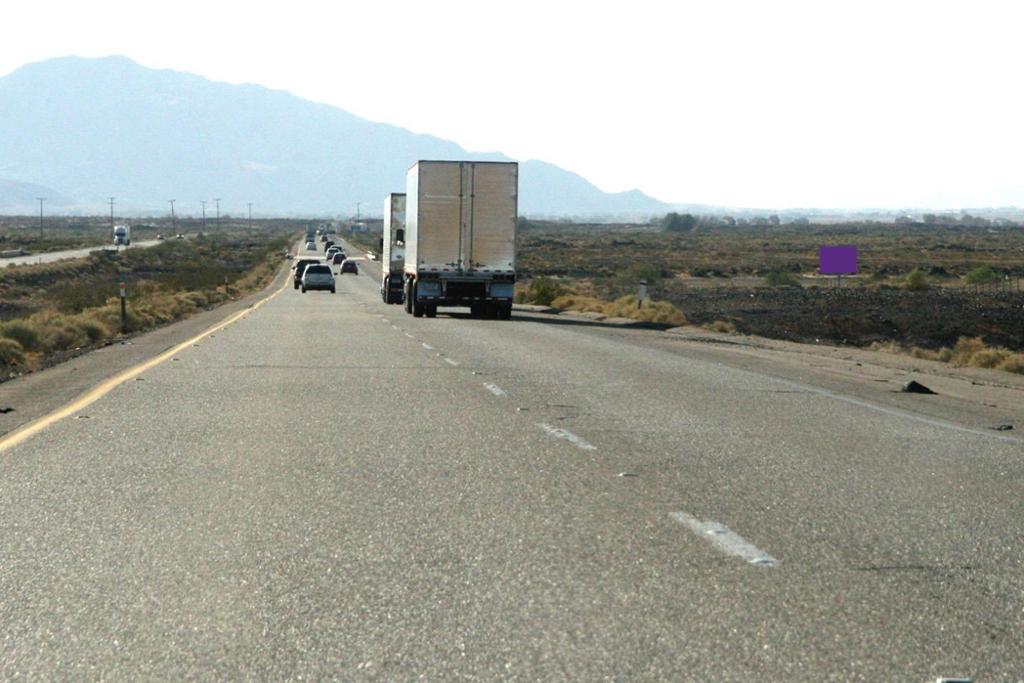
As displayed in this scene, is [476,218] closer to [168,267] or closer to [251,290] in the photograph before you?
[251,290]

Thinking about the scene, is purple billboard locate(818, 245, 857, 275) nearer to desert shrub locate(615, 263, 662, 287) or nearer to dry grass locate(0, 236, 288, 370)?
desert shrub locate(615, 263, 662, 287)

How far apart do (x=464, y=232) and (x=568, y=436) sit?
990 inches

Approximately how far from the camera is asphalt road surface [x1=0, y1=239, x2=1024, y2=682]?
17.9 ft

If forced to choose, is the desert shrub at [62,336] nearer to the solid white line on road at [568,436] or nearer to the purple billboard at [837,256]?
the solid white line on road at [568,436]

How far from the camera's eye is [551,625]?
582 cm

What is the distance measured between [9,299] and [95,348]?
43.0 m

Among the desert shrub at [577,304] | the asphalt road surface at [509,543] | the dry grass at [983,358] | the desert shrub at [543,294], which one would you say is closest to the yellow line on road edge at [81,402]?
the asphalt road surface at [509,543]

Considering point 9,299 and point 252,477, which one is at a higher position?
point 252,477

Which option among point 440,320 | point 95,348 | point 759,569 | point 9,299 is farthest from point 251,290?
point 759,569

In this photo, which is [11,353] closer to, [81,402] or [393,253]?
[81,402]

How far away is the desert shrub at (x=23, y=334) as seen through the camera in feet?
91.2

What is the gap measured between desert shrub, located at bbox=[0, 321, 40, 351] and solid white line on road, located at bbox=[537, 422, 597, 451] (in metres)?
17.4

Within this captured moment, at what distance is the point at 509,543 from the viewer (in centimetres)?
747

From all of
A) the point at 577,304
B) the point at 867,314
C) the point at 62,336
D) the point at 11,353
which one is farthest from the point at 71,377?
the point at 867,314
